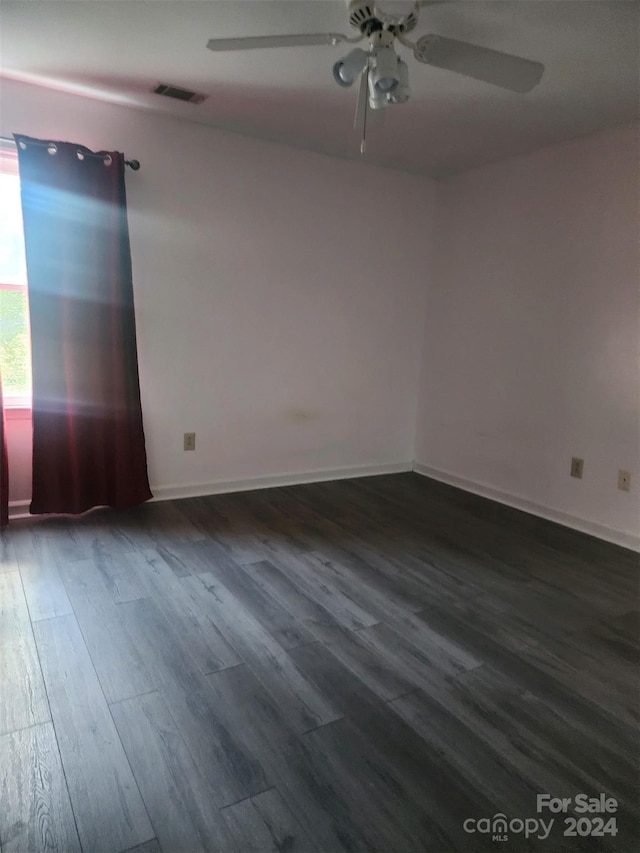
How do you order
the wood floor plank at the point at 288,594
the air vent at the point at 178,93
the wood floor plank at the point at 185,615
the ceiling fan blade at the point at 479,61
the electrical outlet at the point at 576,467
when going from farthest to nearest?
the electrical outlet at the point at 576,467 < the air vent at the point at 178,93 < the wood floor plank at the point at 288,594 < the wood floor plank at the point at 185,615 < the ceiling fan blade at the point at 479,61

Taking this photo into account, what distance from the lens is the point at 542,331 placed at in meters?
3.42

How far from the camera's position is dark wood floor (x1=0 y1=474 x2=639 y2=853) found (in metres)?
1.30

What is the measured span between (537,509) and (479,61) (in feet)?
8.39

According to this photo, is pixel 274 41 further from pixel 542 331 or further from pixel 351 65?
pixel 542 331

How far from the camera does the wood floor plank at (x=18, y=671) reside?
1.56 meters

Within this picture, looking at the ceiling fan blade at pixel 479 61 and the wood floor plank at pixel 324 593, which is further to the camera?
the wood floor plank at pixel 324 593

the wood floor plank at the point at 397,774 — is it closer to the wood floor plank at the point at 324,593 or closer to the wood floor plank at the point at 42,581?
Result: the wood floor plank at the point at 324,593

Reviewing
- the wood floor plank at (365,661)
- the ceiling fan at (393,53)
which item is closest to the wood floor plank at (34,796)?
the wood floor plank at (365,661)

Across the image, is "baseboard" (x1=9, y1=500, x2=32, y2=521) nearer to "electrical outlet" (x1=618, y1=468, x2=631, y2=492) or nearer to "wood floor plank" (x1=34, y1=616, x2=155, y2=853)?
"wood floor plank" (x1=34, y1=616, x2=155, y2=853)

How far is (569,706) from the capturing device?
5.68ft

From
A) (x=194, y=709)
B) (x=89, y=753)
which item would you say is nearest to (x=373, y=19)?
(x=194, y=709)

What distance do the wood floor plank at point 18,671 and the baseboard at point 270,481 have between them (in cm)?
127

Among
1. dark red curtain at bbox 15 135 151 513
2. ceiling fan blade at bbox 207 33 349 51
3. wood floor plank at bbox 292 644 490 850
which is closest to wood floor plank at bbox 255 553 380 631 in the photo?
wood floor plank at bbox 292 644 490 850

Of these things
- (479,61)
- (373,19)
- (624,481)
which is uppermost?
(373,19)
